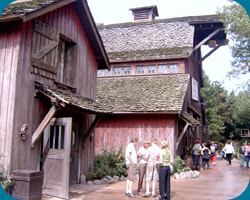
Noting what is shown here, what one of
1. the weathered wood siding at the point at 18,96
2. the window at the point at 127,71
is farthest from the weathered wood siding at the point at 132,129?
the weathered wood siding at the point at 18,96

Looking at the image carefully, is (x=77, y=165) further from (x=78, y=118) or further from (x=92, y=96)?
(x=92, y=96)

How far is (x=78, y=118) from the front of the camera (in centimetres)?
1078

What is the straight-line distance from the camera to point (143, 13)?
23609 millimetres

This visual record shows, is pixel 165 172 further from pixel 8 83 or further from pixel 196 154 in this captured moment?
pixel 196 154

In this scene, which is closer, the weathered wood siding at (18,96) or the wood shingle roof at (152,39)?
the weathered wood siding at (18,96)

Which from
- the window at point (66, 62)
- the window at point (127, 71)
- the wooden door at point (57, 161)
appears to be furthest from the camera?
the window at point (127, 71)

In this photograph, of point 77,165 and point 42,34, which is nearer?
point 42,34

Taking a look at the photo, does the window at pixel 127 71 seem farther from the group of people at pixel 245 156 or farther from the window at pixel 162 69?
the group of people at pixel 245 156

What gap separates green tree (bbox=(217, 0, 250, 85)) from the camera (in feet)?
45.6

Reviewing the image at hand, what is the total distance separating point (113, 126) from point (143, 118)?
182cm

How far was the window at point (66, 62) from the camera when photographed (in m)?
10.4

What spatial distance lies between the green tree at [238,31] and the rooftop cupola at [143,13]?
30.1 feet

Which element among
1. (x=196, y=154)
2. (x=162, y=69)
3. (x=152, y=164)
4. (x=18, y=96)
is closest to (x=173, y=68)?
(x=162, y=69)

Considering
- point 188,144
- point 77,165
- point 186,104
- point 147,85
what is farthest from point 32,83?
point 188,144
